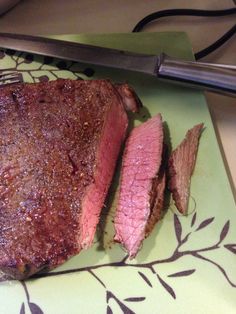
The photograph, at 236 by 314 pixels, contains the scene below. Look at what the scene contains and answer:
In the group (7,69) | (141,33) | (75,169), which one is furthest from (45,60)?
(75,169)

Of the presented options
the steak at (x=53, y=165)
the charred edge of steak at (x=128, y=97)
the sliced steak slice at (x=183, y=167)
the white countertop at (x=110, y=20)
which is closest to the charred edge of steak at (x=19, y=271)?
the steak at (x=53, y=165)

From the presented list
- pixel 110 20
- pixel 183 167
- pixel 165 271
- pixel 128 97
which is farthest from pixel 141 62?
pixel 165 271

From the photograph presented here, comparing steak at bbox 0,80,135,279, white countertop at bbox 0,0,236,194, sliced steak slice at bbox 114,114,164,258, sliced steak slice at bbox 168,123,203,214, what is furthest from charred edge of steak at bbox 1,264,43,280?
white countertop at bbox 0,0,236,194

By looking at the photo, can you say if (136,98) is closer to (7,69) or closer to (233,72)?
(233,72)

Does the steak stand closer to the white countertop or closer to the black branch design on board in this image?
the black branch design on board

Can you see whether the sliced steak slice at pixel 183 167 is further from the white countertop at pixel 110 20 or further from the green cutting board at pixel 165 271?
the white countertop at pixel 110 20
